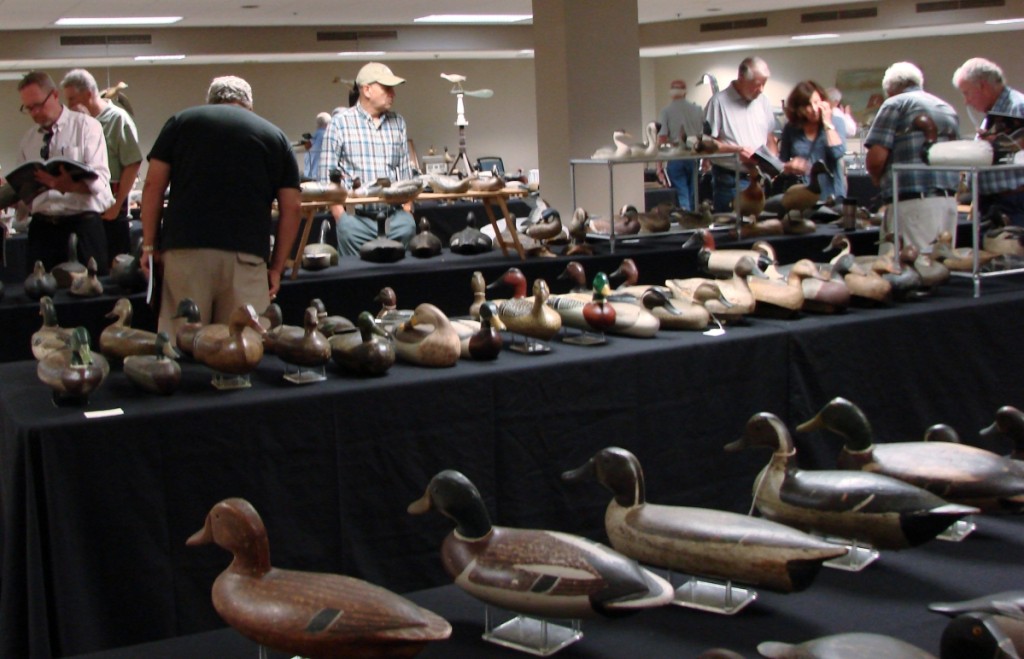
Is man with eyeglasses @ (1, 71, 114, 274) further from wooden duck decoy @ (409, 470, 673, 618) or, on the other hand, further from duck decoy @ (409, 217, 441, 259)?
wooden duck decoy @ (409, 470, 673, 618)

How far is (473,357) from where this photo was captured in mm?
2656

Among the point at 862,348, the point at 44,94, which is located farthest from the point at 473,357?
the point at 44,94

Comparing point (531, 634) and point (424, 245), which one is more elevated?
point (424, 245)

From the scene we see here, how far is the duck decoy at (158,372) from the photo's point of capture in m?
2.36

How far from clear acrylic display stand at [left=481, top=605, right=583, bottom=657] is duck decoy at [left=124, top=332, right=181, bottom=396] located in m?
1.20

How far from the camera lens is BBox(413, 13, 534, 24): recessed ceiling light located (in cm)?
1074

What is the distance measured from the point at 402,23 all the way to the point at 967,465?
10526 mm

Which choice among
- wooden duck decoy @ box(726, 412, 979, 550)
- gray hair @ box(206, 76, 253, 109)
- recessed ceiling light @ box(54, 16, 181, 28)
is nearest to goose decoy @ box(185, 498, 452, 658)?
wooden duck decoy @ box(726, 412, 979, 550)

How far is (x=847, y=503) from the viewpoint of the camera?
1.51 metres

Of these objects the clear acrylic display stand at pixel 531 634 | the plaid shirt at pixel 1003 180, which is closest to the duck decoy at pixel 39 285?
the clear acrylic display stand at pixel 531 634

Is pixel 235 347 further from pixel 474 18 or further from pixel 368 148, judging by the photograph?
pixel 474 18

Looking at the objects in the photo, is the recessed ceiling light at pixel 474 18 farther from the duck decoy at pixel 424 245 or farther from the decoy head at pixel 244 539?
the decoy head at pixel 244 539

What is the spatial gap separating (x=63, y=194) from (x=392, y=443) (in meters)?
2.41

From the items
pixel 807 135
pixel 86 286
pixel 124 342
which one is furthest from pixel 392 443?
pixel 807 135
